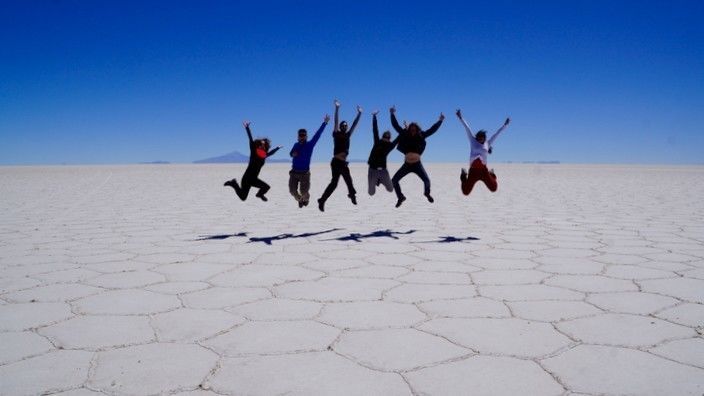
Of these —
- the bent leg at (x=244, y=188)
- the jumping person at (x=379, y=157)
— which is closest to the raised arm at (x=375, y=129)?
the jumping person at (x=379, y=157)

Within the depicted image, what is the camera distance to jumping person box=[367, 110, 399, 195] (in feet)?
20.1

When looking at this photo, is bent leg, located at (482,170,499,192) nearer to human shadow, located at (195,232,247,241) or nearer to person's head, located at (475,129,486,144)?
person's head, located at (475,129,486,144)

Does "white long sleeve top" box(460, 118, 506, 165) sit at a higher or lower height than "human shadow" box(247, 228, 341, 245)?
higher

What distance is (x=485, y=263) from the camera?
3717 mm

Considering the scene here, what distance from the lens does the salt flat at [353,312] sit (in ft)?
6.03

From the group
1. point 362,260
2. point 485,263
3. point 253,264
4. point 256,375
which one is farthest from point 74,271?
point 485,263

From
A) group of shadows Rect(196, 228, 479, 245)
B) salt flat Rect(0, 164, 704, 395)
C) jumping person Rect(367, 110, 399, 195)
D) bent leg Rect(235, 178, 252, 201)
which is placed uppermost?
jumping person Rect(367, 110, 399, 195)

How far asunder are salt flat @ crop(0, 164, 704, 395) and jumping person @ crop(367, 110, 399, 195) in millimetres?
1222

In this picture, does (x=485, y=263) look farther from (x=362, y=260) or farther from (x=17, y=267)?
(x=17, y=267)

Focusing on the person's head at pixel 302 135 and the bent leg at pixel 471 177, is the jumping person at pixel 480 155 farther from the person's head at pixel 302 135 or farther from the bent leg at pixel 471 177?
the person's head at pixel 302 135

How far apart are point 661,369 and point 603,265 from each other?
185 cm

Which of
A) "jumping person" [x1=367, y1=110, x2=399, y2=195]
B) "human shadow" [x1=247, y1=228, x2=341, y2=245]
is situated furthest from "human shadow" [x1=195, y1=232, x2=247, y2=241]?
"jumping person" [x1=367, y1=110, x2=399, y2=195]

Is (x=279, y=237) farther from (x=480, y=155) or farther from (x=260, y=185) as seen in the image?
(x=480, y=155)

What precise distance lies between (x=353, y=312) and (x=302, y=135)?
385 centimetres
